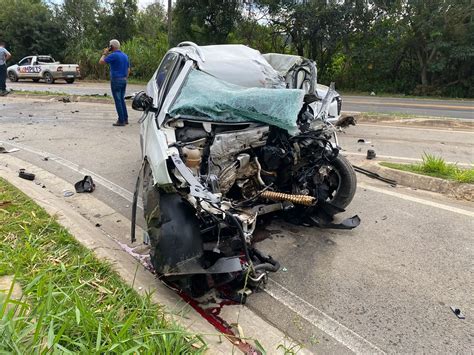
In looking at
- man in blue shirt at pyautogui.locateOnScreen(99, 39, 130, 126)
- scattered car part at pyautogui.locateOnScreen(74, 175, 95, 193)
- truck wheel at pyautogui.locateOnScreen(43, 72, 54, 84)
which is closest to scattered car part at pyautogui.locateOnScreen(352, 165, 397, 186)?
scattered car part at pyautogui.locateOnScreen(74, 175, 95, 193)

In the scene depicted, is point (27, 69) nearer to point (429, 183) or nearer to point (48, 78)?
point (48, 78)

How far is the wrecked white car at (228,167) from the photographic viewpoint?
276 cm

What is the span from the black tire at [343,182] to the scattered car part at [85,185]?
3.31 m

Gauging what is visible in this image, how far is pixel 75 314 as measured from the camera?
2289 mm

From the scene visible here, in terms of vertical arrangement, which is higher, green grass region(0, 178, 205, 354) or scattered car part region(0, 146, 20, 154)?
green grass region(0, 178, 205, 354)

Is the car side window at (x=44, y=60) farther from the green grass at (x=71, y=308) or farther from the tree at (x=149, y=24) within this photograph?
the green grass at (x=71, y=308)

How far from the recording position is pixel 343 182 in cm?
421

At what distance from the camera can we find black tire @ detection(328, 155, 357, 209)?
13.7ft

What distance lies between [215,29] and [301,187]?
74.8 feet

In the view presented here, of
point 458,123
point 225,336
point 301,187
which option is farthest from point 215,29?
point 225,336

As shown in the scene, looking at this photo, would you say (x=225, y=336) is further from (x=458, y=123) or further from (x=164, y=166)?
(x=458, y=123)

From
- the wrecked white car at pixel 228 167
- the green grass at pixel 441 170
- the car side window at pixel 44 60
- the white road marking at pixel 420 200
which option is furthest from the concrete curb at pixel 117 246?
the car side window at pixel 44 60

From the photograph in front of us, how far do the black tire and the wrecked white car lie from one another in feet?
0.04

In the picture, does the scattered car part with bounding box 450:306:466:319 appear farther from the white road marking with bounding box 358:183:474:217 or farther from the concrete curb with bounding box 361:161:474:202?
the concrete curb with bounding box 361:161:474:202
